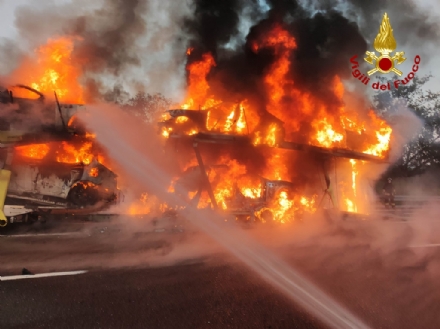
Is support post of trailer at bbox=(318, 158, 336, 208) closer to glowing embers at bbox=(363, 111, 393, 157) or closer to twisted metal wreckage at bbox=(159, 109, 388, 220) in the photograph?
twisted metal wreckage at bbox=(159, 109, 388, 220)

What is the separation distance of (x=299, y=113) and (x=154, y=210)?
5.36 metres

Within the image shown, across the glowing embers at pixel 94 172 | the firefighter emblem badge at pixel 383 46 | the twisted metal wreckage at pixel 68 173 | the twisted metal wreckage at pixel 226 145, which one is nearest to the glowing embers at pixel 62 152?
the twisted metal wreckage at pixel 68 173

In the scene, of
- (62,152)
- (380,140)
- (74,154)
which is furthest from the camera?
(380,140)

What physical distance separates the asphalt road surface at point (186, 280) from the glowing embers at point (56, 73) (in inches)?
200

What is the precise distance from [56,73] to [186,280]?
9560 millimetres

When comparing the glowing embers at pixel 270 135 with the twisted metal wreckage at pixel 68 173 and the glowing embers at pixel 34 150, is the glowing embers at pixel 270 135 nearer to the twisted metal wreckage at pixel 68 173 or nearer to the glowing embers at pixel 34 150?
the twisted metal wreckage at pixel 68 173

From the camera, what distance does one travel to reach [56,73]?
11656 millimetres

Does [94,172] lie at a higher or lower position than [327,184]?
higher

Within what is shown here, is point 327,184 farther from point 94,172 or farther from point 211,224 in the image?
point 94,172

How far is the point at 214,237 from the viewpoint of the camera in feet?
25.6

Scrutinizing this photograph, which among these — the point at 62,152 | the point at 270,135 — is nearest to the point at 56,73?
the point at 62,152

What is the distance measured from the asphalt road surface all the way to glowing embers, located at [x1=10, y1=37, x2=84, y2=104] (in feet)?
16.6

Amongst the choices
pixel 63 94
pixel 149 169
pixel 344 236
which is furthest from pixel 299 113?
pixel 63 94

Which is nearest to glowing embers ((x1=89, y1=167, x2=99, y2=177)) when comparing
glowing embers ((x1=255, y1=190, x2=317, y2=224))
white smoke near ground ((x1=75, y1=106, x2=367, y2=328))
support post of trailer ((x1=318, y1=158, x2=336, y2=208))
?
white smoke near ground ((x1=75, y1=106, x2=367, y2=328))
